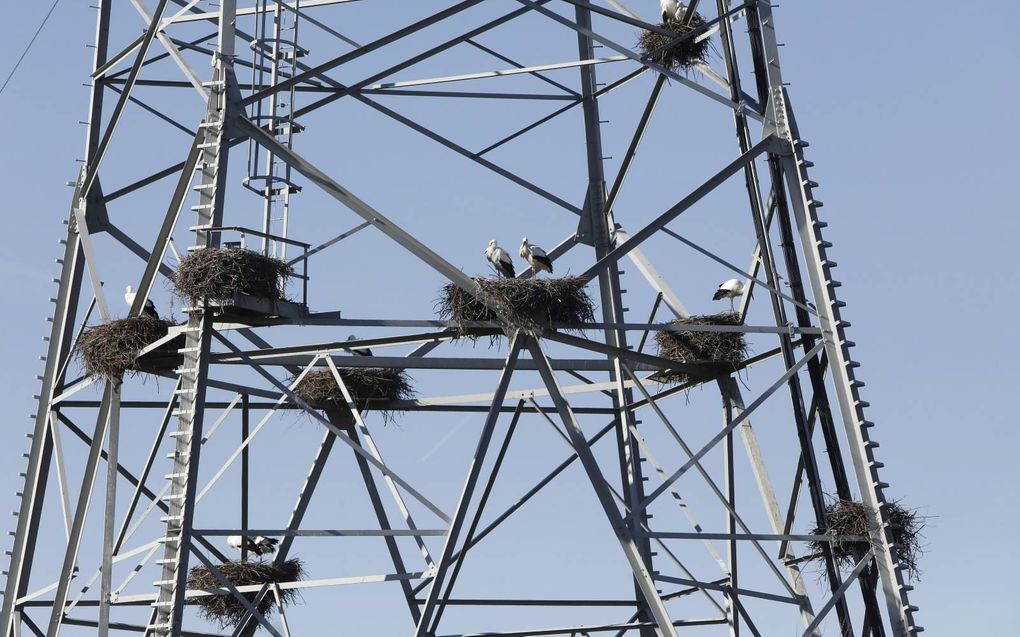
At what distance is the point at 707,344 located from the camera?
21.1 meters

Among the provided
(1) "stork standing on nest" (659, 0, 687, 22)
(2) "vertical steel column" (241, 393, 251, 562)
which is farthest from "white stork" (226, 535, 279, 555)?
(1) "stork standing on nest" (659, 0, 687, 22)

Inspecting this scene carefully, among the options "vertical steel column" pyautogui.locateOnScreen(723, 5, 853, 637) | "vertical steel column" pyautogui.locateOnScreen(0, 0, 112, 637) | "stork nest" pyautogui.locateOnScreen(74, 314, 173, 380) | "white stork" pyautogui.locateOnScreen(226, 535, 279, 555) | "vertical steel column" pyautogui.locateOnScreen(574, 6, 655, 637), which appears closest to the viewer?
"vertical steel column" pyautogui.locateOnScreen(723, 5, 853, 637)

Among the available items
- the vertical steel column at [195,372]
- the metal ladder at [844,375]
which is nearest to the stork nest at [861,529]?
the metal ladder at [844,375]

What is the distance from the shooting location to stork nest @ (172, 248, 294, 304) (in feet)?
59.3

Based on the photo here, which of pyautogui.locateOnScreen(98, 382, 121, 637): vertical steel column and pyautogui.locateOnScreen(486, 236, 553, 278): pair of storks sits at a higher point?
pyautogui.locateOnScreen(486, 236, 553, 278): pair of storks

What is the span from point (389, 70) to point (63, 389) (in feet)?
16.5

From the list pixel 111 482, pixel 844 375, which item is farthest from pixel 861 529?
pixel 111 482

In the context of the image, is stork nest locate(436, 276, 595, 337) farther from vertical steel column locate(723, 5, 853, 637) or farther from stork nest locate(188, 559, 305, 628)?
stork nest locate(188, 559, 305, 628)

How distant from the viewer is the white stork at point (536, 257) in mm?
20656

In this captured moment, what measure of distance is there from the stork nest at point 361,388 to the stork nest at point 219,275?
4.27 metres

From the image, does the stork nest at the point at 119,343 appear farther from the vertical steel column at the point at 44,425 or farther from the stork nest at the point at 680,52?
the stork nest at the point at 680,52

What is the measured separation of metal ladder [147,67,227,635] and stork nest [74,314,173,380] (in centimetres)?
120

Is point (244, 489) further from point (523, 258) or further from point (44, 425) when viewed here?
point (523, 258)

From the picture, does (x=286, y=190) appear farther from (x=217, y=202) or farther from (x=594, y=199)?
(x=594, y=199)
